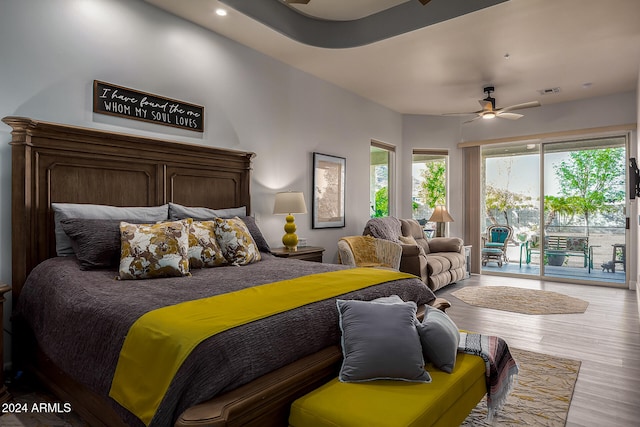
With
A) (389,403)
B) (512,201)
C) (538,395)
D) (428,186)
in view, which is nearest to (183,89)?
(389,403)

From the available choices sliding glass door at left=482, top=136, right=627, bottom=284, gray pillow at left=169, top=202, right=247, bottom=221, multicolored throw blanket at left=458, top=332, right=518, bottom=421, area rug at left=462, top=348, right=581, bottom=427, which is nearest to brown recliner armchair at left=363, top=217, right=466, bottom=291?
sliding glass door at left=482, top=136, right=627, bottom=284

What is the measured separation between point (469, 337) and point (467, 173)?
5.45 m

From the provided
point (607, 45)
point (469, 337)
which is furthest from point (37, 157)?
point (607, 45)

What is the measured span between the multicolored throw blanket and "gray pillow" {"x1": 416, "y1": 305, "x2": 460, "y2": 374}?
0.16 m

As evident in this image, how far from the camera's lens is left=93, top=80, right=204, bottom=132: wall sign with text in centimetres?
300

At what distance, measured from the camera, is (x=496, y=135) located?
22.0 feet

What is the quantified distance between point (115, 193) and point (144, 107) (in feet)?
2.49

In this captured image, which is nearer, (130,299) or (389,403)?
(389,403)

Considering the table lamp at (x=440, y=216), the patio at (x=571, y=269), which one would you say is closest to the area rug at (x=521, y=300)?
the patio at (x=571, y=269)

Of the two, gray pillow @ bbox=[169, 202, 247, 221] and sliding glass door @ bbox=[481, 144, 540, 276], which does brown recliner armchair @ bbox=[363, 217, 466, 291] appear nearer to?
sliding glass door @ bbox=[481, 144, 540, 276]

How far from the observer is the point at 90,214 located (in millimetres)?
2674

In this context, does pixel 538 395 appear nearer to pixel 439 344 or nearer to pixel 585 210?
pixel 439 344

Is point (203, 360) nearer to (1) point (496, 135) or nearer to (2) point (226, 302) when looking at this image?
(2) point (226, 302)

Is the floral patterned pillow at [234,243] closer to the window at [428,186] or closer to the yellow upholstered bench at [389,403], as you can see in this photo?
the yellow upholstered bench at [389,403]
